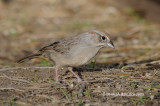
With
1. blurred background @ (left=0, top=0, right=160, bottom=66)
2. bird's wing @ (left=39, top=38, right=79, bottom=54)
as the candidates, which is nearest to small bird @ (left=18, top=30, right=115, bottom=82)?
bird's wing @ (left=39, top=38, right=79, bottom=54)

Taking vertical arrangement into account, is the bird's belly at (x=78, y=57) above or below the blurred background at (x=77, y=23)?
below

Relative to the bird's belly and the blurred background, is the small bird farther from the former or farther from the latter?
the blurred background

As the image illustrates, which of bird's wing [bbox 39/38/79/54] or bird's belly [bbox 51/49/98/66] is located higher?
bird's wing [bbox 39/38/79/54]

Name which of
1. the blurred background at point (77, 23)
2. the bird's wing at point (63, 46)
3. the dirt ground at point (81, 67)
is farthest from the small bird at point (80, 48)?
the blurred background at point (77, 23)

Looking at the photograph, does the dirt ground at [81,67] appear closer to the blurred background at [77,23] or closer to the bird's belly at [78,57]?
the blurred background at [77,23]

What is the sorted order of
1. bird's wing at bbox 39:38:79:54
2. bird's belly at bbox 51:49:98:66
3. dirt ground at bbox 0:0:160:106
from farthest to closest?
bird's wing at bbox 39:38:79:54 → bird's belly at bbox 51:49:98:66 → dirt ground at bbox 0:0:160:106

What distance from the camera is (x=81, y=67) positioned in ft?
17.2

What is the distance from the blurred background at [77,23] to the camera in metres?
7.86

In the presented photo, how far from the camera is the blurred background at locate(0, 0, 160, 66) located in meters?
7.86

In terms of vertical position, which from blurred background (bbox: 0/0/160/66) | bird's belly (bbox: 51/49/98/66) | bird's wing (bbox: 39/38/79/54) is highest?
blurred background (bbox: 0/0/160/66)

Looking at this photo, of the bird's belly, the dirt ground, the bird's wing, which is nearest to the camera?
the dirt ground

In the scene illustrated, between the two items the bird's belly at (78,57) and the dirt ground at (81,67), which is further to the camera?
the bird's belly at (78,57)

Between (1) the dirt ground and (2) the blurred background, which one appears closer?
(1) the dirt ground

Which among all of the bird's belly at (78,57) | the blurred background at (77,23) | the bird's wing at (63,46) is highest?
the blurred background at (77,23)
